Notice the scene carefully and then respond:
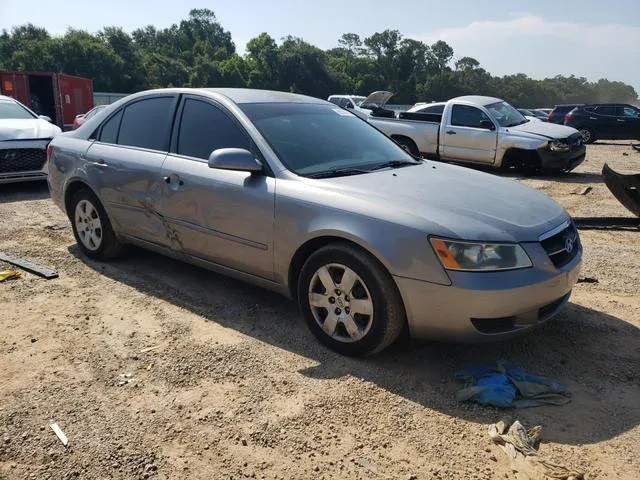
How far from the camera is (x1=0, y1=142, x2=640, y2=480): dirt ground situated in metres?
2.45

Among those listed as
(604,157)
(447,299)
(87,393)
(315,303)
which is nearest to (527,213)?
(447,299)

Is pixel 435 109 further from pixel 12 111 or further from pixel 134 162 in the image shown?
pixel 134 162

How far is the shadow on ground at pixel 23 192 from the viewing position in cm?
819

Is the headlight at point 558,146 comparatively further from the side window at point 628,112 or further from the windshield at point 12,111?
the side window at point 628,112

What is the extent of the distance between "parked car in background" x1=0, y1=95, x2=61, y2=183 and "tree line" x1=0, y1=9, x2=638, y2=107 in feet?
207

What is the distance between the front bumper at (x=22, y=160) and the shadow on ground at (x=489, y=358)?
16.5 ft

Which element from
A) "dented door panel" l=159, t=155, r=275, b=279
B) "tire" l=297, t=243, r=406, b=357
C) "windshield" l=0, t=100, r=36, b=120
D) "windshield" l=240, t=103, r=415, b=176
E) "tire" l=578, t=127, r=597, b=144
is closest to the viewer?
"tire" l=297, t=243, r=406, b=357

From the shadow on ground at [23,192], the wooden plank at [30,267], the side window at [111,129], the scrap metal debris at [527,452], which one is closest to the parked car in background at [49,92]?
the shadow on ground at [23,192]

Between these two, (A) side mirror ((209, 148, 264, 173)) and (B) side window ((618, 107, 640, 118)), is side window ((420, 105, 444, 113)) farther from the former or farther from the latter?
(B) side window ((618, 107, 640, 118))

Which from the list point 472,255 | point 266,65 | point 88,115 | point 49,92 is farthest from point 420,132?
point 266,65

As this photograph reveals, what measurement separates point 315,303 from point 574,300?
216 cm

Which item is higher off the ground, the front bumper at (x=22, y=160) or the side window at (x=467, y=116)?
the side window at (x=467, y=116)

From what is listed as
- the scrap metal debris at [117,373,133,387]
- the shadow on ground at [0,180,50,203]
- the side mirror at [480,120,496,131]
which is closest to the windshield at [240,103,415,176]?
the scrap metal debris at [117,373,133,387]

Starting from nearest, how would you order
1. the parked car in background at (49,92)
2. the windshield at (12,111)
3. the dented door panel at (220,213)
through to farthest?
the dented door panel at (220,213) < the windshield at (12,111) < the parked car in background at (49,92)
